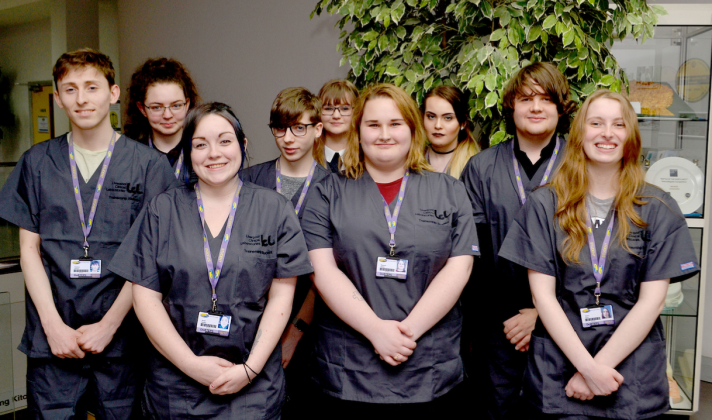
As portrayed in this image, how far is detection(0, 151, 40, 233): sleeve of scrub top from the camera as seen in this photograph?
1.75m

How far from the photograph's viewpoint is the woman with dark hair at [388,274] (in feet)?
5.22

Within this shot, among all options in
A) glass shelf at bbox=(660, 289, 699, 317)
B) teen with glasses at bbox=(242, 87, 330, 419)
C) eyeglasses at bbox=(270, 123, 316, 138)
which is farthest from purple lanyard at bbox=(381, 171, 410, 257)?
glass shelf at bbox=(660, 289, 699, 317)

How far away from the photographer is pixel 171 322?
1535 mm

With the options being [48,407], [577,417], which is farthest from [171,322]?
[577,417]

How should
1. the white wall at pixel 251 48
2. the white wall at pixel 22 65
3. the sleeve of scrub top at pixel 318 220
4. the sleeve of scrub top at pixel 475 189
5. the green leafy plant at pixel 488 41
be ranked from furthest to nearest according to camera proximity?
the white wall at pixel 22 65 < the white wall at pixel 251 48 < the green leafy plant at pixel 488 41 < the sleeve of scrub top at pixel 475 189 < the sleeve of scrub top at pixel 318 220

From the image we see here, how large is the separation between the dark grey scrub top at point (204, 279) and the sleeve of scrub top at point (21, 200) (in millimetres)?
417

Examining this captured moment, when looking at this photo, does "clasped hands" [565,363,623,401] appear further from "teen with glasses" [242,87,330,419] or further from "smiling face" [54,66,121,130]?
"smiling face" [54,66,121,130]

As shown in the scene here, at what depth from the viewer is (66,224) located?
1.74 metres

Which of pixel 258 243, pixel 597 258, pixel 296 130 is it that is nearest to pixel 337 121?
pixel 296 130

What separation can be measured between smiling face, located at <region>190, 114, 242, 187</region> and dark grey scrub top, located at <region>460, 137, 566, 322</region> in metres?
0.91

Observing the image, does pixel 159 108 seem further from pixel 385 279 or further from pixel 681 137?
pixel 681 137

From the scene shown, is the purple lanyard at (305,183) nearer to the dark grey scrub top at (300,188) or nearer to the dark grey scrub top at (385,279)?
the dark grey scrub top at (300,188)

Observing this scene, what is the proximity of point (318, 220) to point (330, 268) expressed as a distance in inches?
6.2

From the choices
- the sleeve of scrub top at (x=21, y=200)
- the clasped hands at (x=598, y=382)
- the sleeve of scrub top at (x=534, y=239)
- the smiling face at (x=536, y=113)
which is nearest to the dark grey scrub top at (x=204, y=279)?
the sleeve of scrub top at (x=21, y=200)
